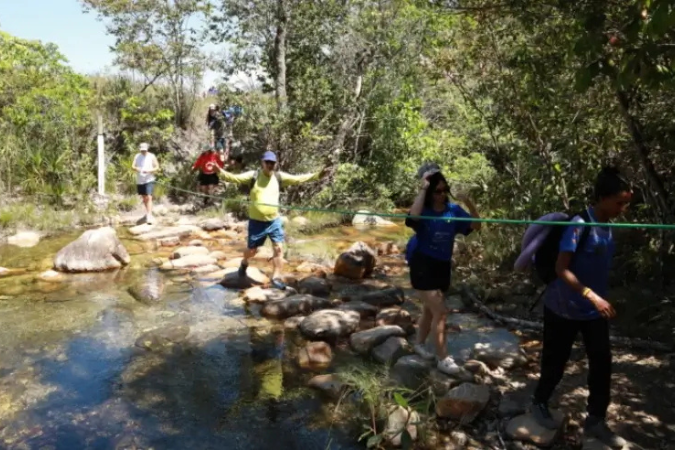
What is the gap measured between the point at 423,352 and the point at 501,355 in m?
0.70

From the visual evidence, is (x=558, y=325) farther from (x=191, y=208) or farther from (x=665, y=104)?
(x=191, y=208)

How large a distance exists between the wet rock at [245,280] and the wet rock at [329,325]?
166cm

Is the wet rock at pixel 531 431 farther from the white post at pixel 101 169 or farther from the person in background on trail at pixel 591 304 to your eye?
the white post at pixel 101 169

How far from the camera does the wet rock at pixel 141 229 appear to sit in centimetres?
1042

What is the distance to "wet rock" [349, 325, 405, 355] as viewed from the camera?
5.23 m

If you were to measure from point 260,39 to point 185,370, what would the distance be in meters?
9.16

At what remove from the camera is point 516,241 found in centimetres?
730

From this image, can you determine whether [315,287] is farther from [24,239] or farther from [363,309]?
[24,239]

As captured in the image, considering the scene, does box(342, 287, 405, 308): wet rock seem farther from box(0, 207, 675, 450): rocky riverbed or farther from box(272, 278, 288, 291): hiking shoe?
box(272, 278, 288, 291): hiking shoe

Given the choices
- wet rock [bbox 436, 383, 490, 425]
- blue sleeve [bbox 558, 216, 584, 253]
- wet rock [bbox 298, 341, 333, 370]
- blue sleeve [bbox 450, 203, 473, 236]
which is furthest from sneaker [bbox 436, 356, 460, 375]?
blue sleeve [bbox 558, 216, 584, 253]

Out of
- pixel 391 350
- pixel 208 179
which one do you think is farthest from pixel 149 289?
pixel 208 179

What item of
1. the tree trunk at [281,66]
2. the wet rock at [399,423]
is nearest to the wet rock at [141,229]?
the tree trunk at [281,66]

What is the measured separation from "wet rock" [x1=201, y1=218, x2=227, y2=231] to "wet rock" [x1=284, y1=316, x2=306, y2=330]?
5250mm

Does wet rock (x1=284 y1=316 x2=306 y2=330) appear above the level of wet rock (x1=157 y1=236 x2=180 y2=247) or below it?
below
